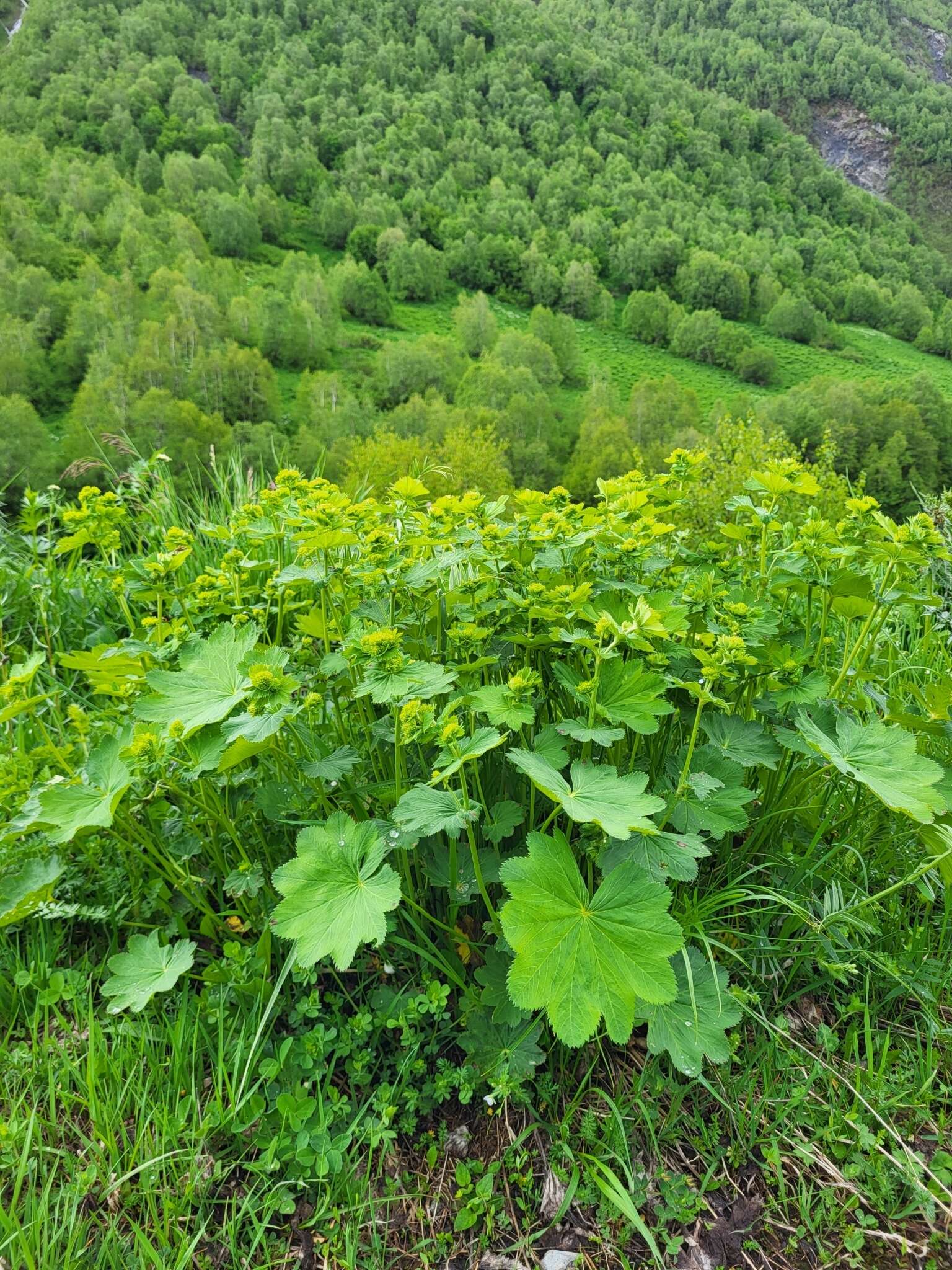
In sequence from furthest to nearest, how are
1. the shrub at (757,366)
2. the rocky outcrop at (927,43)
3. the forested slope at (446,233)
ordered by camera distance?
the rocky outcrop at (927,43) → the shrub at (757,366) → the forested slope at (446,233)

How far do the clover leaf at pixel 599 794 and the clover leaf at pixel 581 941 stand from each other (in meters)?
0.10

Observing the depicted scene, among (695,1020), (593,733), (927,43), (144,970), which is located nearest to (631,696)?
(593,733)

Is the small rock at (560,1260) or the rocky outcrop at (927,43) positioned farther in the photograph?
the rocky outcrop at (927,43)

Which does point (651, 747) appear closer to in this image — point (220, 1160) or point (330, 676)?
point (330, 676)

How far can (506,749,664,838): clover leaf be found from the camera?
1.15 metres

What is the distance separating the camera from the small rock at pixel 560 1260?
133cm

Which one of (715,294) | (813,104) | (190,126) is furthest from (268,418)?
(813,104)

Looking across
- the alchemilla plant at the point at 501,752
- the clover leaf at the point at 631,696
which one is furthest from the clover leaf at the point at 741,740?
the clover leaf at the point at 631,696

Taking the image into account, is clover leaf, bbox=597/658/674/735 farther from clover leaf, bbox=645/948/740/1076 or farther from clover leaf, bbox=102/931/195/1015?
clover leaf, bbox=102/931/195/1015

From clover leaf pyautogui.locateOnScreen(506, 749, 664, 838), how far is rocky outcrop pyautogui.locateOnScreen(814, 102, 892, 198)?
7378 inches

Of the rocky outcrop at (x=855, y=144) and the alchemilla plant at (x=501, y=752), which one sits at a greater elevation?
→ the rocky outcrop at (x=855, y=144)

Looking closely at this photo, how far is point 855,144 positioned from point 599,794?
200m

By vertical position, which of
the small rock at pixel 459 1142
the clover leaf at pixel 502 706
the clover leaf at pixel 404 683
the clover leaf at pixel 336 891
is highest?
the clover leaf at pixel 404 683

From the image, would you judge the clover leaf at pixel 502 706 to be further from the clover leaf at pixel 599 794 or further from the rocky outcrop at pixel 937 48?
the rocky outcrop at pixel 937 48
